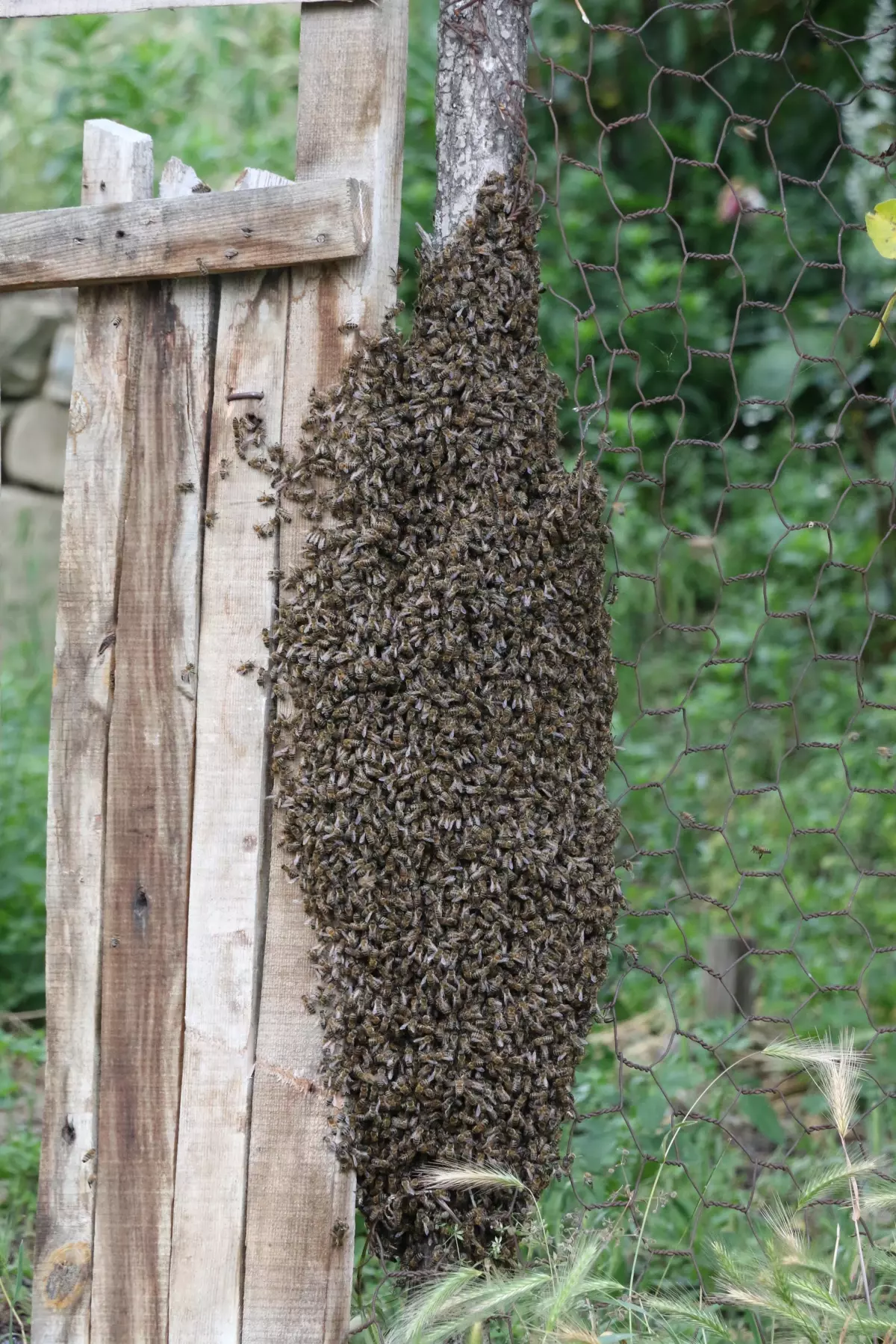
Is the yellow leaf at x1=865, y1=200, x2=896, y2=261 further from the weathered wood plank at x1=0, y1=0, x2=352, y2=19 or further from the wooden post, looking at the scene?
the wooden post

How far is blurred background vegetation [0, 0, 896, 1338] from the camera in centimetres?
464

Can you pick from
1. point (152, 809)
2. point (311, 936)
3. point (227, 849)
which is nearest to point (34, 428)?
point (152, 809)

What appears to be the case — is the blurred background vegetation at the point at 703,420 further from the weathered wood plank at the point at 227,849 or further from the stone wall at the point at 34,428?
the weathered wood plank at the point at 227,849

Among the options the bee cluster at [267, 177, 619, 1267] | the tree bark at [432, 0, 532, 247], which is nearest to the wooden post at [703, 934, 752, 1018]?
the bee cluster at [267, 177, 619, 1267]

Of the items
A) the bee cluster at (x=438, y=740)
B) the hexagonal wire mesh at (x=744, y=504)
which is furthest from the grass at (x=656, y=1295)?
the hexagonal wire mesh at (x=744, y=504)

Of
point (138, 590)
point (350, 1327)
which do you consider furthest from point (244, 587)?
point (350, 1327)

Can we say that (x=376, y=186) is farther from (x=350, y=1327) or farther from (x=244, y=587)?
(x=350, y=1327)

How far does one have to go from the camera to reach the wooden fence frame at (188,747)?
223 centimetres

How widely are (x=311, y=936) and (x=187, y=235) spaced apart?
1.31 m

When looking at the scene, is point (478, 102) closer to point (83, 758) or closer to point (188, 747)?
point (188, 747)

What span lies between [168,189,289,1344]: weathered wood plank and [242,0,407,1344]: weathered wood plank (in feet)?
0.11

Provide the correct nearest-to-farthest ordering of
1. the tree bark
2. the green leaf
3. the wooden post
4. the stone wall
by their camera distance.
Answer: the tree bark
the green leaf
the wooden post
the stone wall

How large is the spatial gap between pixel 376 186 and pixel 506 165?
26 centimetres

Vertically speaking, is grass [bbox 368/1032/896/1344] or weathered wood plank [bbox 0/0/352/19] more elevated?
weathered wood plank [bbox 0/0/352/19]
